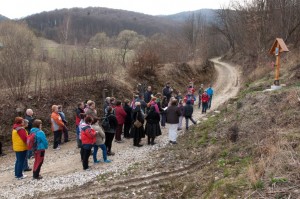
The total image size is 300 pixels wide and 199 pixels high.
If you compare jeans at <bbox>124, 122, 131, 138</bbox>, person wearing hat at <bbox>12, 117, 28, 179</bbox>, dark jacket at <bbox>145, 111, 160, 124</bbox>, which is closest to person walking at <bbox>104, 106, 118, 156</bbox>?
dark jacket at <bbox>145, 111, 160, 124</bbox>

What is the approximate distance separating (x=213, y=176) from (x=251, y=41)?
28.1m

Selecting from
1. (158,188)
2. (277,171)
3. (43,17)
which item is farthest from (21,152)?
(43,17)

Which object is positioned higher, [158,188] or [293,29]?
[293,29]

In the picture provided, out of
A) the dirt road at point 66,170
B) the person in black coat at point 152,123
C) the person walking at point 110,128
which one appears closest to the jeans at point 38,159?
the dirt road at point 66,170

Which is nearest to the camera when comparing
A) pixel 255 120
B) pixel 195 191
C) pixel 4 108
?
pixel 195 191

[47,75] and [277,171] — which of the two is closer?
[277,171]

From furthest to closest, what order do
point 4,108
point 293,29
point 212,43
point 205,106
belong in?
point 212,43
point 293,29
point 205,106
point 4,108

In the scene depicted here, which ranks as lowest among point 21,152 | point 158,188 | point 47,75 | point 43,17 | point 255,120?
point 158,188

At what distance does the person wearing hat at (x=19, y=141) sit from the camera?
9.08 meters

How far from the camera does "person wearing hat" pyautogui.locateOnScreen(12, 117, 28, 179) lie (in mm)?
9078

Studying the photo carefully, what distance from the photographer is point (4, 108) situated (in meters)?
15.3

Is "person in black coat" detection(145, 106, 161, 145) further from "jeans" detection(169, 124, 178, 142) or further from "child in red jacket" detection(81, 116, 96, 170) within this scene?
"child in red jacket" detection(81, 116, 96, 170)

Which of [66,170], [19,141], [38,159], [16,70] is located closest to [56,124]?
[66,170]

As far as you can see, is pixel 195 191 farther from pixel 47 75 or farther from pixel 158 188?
pixel 47 75
